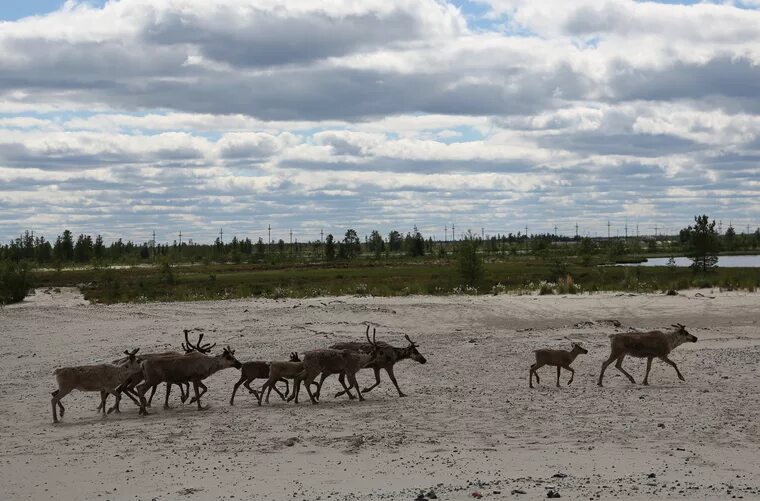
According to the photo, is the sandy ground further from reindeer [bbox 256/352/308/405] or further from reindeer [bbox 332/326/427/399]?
reindeer [bbox 256/352/308/405]

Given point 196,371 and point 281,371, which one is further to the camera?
point 281,371

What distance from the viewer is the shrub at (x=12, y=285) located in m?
50.5

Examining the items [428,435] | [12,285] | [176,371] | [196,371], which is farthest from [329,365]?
[12,285]

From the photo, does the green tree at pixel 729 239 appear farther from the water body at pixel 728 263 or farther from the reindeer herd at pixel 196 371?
the reindeer herd at pixel 196 371

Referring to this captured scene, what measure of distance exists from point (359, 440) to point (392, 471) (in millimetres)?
1947

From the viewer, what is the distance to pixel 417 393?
18094mm

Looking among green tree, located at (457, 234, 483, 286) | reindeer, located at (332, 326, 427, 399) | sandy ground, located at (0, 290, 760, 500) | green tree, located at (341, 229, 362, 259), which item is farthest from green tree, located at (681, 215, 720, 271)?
green tree, located at (341, 229, 362, 259)

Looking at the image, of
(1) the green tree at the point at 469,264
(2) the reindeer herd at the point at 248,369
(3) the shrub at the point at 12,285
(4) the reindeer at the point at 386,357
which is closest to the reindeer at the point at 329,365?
(2) the reindeer herd at the point at 248,369

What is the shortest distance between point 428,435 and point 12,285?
42826 millimetres

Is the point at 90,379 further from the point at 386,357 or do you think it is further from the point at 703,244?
the point at 703,244

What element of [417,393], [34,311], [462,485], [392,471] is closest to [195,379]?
[417,393]

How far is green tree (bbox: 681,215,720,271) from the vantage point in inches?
2381

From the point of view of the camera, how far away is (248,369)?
18.1 meters

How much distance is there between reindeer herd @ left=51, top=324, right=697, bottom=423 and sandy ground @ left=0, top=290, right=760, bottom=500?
388 mm
